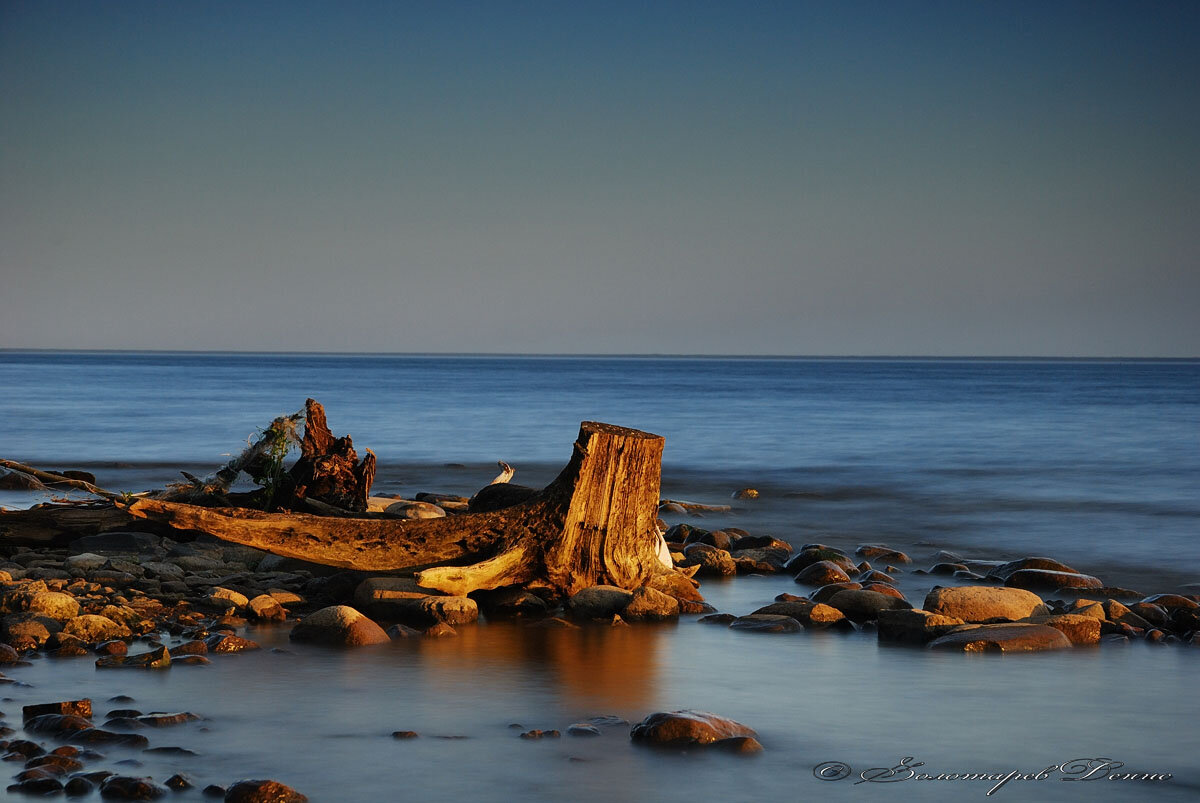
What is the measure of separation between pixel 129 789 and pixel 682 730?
2532 millimetres

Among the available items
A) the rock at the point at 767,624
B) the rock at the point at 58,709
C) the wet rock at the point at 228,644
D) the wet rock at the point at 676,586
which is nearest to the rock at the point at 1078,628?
the rock at the point at 767,624

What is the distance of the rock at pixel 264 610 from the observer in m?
9.02

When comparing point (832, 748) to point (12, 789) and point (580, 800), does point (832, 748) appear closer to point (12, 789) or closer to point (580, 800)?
point (580, 800)

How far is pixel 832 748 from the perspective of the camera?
20.4ft

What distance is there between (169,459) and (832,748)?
2223 cm

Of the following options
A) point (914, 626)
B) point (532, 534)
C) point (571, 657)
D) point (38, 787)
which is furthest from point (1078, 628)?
point (38, 787)

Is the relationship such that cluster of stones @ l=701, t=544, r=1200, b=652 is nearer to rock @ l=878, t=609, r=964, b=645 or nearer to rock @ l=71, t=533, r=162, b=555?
rock @ l=878, t=609, r=964, b=645

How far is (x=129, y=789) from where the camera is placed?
16.7 ft

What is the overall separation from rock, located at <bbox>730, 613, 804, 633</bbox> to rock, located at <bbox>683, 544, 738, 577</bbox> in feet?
7.92

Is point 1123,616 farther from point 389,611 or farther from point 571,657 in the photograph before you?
point 389,611

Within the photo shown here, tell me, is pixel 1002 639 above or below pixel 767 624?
above

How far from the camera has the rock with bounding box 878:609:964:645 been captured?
866cm

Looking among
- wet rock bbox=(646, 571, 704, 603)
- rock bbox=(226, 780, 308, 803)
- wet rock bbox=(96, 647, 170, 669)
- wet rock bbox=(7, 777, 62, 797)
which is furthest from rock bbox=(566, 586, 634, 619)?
wet rock bbox=(7, 777, 62, 797)

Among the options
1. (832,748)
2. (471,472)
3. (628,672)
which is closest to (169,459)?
(471,472)
